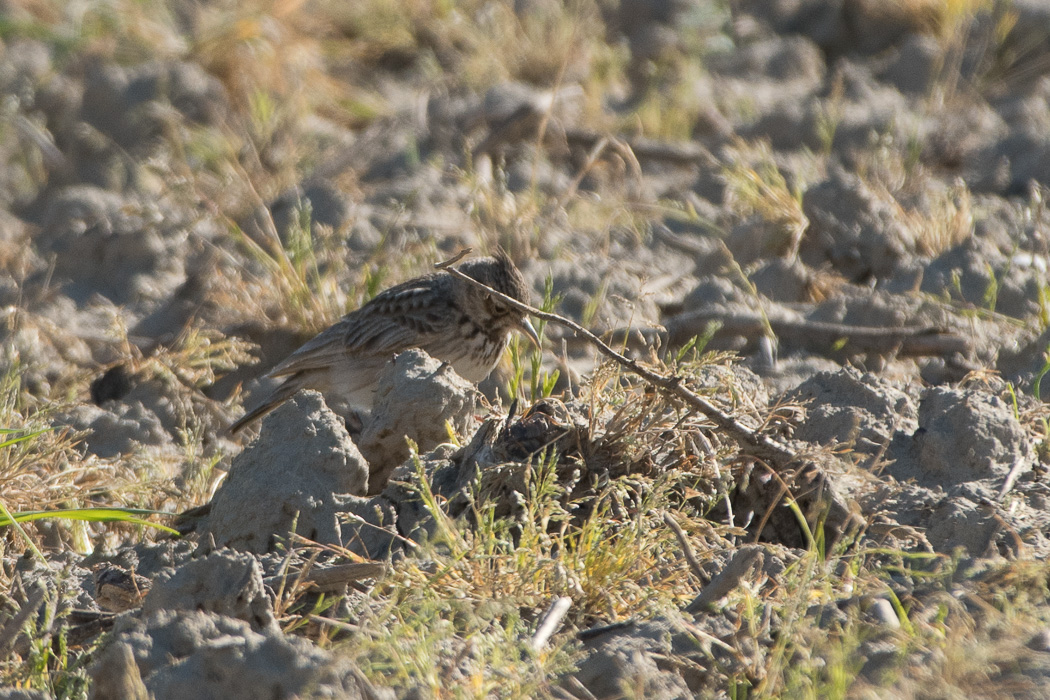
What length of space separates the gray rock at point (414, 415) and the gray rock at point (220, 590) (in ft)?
3.92

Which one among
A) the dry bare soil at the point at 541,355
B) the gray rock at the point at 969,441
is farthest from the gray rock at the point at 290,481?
the gray rock at the point at 969,441

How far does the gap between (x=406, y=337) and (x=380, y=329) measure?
0.45 ft

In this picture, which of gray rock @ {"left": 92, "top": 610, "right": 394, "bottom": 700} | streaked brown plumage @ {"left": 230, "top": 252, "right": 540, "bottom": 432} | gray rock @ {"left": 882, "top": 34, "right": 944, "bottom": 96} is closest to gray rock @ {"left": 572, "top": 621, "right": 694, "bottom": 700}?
gray rock @ {"left": 92, "top": 610, "right": 394, "bottom": 700}

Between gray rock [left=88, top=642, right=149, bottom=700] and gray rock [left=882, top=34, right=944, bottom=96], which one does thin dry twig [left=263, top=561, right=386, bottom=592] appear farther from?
gray rock [left=882, top=34, right=944, bottom=96]

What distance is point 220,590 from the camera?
340 cm

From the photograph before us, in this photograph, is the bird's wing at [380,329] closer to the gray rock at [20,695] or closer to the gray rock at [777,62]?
the gray rock at [20,695]

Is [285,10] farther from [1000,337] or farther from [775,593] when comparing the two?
[775,593]

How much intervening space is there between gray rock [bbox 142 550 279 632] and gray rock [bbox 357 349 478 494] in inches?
47.1

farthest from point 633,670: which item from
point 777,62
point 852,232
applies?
point 777,62

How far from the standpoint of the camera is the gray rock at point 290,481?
412 centimetres

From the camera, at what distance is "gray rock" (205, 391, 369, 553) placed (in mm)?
4121

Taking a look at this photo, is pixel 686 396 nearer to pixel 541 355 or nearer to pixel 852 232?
pixel 541 355

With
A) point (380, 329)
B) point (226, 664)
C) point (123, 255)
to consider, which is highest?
point (226, 664)

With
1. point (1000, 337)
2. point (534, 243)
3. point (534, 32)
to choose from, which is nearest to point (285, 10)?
point (534, 32)
